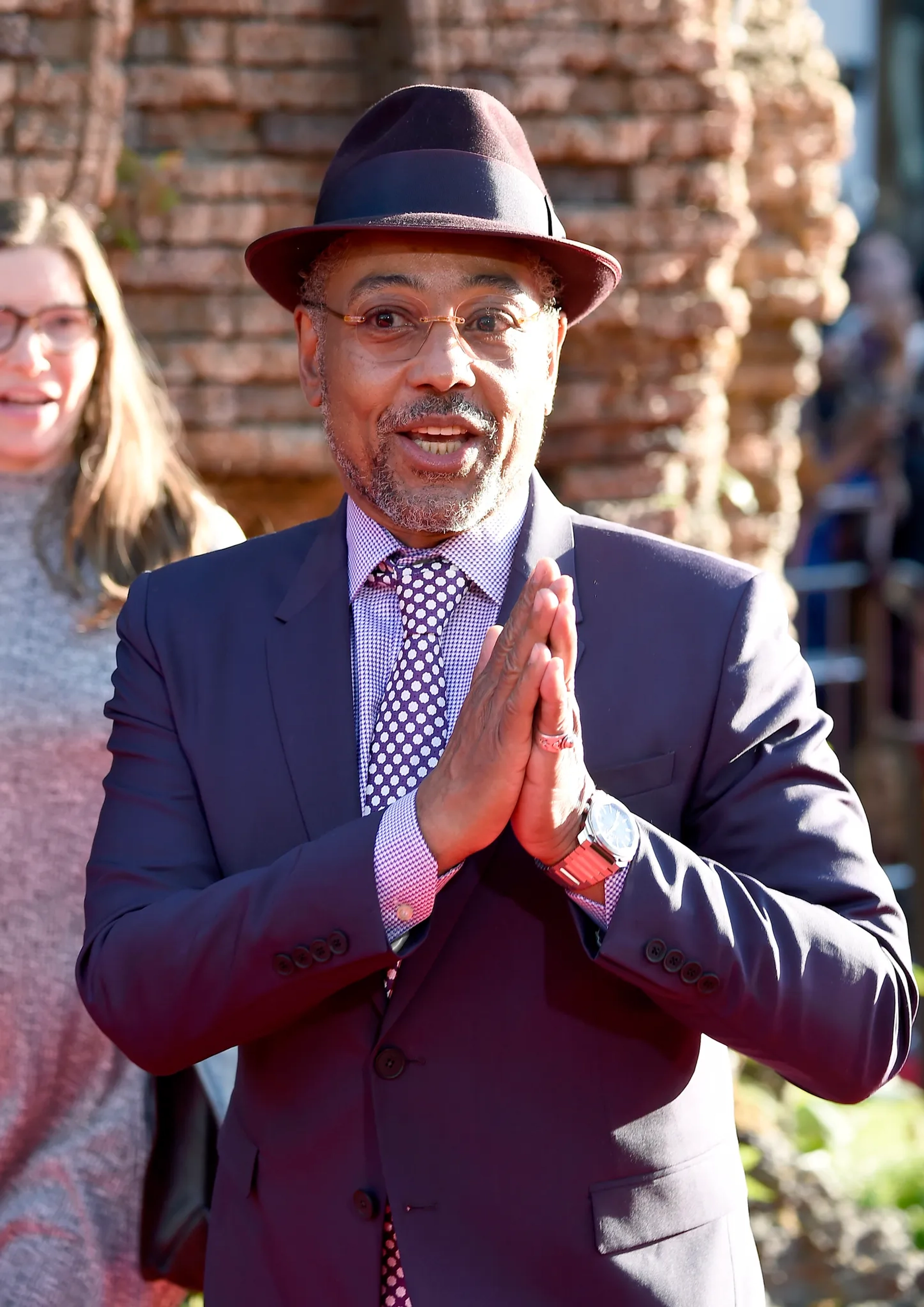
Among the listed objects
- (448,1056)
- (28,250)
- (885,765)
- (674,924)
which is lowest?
(885,765)

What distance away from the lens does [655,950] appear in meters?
1.96

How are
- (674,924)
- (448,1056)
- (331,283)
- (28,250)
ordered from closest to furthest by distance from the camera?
(674,924) < (448,1056) < (331,283) < (28,250)

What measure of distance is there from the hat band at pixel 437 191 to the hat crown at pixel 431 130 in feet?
0.06

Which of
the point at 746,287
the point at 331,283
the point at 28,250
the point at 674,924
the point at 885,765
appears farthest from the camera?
the point at 885,765

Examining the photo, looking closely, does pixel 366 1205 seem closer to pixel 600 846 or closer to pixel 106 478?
pixel 600 846

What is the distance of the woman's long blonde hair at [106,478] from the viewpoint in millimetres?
3262

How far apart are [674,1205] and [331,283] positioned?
1.30 meters

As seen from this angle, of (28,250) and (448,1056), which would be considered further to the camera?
(28,250)

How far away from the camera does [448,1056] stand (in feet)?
6.98

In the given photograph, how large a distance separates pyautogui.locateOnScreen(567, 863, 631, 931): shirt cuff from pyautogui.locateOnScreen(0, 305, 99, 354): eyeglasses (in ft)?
5.90

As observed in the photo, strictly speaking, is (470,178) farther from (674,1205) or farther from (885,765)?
(885,765)

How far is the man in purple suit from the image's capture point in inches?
78.0

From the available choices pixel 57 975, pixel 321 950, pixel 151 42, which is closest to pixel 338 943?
pixel 321 950

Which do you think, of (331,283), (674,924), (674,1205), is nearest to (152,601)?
(331,283)
